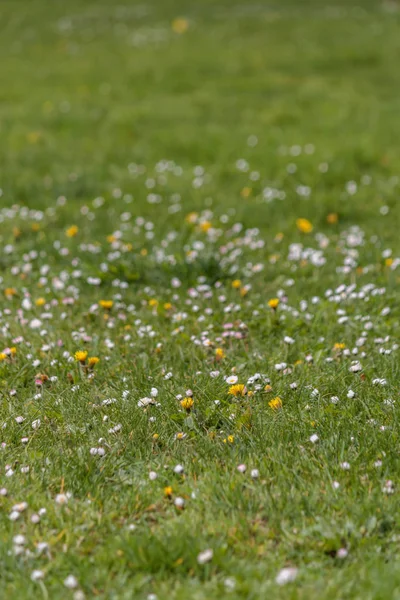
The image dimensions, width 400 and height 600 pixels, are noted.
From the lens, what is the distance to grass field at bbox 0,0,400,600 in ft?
10.4

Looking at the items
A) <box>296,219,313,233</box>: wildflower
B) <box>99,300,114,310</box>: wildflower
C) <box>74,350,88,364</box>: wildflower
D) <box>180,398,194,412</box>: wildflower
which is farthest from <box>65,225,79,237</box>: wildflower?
<box>180,398,194,412</box>: wildflower

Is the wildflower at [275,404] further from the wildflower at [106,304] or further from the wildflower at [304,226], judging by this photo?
the wildflower at [304,226]

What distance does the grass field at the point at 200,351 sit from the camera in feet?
10.4

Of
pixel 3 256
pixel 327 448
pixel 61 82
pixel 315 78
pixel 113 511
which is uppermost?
pixel 113 511

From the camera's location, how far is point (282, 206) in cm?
884

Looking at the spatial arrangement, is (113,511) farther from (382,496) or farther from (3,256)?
(3,256)

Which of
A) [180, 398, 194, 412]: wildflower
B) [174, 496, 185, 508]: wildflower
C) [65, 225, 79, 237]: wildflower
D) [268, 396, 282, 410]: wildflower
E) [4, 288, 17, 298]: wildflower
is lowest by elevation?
[65, 225, 79, 237]: wildflower

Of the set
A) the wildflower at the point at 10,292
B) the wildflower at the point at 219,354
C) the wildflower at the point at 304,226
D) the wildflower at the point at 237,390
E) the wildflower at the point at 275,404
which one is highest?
the wildflower at the point at 237,390

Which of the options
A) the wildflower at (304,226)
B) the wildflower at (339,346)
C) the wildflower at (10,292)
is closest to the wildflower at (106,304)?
the wildflower at (10,292)

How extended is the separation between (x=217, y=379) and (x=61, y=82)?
14.0 meters

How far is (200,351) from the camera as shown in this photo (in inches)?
203

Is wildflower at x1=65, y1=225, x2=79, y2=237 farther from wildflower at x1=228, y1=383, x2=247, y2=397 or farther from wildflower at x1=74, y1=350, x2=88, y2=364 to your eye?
wildflower at x1=228, y1=383, x2=247, y2=397

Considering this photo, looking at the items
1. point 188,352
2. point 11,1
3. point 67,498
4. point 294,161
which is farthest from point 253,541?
point 11,1

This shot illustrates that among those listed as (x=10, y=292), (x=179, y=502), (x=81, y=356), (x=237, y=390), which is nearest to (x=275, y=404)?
(x=237, y=390)
